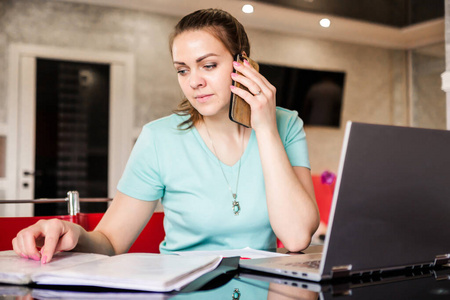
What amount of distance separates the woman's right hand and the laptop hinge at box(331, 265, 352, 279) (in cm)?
48

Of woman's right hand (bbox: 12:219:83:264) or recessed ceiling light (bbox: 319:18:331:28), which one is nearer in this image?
woman's right hand (bbox: 12:219:83:264)

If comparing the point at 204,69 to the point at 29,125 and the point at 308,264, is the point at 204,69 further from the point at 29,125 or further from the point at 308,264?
the point at 29,125

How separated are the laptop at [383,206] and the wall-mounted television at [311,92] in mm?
A: 4840

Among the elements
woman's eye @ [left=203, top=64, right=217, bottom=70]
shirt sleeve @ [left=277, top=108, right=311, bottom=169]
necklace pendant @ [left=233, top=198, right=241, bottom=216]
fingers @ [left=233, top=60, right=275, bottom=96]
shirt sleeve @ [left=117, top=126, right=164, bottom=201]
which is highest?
woman's eye @ [left=203, top=64, right=217, bottom=70]

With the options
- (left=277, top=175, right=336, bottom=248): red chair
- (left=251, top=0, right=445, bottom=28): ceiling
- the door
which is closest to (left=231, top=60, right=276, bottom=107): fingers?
(left=277, top=175, right=336, bottom=248): red chair

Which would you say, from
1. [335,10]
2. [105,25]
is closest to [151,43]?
[105,25]

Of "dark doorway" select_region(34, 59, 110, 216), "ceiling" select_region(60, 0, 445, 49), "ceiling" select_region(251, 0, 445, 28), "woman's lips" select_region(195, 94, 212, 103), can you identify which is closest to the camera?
"woman's lips" select_region(195, 94, 212, 103)

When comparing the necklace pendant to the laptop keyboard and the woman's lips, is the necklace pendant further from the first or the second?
the laptop keyboard

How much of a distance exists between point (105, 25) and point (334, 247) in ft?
14.5

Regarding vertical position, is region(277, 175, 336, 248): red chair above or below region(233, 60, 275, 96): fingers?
below

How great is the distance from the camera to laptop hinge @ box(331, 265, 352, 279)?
2.49ft

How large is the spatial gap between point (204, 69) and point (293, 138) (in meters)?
0.34

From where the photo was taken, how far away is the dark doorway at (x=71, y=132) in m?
4.50

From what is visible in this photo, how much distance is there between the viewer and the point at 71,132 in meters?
4.63
